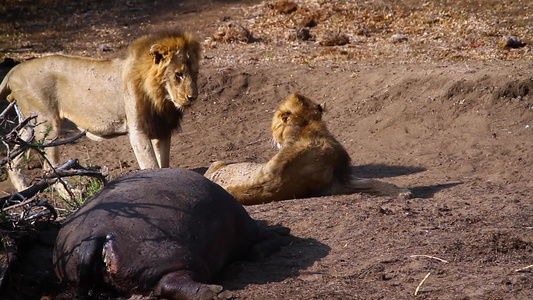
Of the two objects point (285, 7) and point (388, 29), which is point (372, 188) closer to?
point (388, 29)

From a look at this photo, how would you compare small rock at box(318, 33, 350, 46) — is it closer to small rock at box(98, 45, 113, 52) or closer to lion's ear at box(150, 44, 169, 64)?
small rock at box(98, 45, 113, 52)

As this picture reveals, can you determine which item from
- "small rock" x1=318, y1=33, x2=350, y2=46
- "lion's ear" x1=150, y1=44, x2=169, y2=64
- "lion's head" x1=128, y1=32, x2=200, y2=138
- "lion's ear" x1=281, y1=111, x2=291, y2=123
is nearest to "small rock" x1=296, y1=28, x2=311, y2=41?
"small rock" x1=318, y1=33, x2=350, y2=46

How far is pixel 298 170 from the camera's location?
237 inches

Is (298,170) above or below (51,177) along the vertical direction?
below

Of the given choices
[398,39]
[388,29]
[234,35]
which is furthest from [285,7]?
[398,39]

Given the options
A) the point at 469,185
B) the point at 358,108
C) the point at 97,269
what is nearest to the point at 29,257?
the point at 97,269

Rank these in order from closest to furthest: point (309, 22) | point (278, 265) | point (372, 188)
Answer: point (278, 265), point (372, 188), point (309, 22)

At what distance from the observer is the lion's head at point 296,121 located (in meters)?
6.17

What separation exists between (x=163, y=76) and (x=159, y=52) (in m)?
0.24

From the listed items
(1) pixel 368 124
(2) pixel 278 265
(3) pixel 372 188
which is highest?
(2) pixel 278 265

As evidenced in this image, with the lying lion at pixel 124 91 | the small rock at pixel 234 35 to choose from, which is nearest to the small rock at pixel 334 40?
the small rock at pixel 234 35

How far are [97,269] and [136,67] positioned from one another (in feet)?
13.3

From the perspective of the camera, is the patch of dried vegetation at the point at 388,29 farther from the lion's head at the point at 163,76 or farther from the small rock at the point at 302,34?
the lion's head at the point at 163,76

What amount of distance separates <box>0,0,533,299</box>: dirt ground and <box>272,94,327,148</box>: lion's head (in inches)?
24.4
